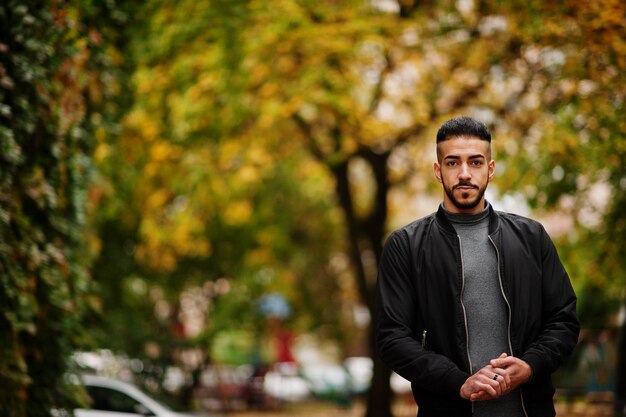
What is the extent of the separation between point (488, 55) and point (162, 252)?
10.0 m

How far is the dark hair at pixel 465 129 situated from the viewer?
3.79 metres

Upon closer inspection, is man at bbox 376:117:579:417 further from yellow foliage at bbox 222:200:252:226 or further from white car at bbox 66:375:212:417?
yellow foliage at bbox 222:200:252:226

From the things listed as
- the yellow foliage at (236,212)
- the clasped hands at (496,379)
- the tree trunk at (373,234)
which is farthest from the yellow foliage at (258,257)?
the clasped hands at (496,379)

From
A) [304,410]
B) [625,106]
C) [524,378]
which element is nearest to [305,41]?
[625,106]

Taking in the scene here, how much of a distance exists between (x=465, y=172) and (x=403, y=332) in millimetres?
599

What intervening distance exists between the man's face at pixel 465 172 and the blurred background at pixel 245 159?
3.82 meters

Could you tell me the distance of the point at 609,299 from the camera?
83.5 feet

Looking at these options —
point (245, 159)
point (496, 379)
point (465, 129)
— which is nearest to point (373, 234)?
point (245, 159)

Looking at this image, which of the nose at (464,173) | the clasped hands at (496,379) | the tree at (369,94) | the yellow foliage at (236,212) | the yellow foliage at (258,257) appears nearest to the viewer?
the clasped hands at (496,379)

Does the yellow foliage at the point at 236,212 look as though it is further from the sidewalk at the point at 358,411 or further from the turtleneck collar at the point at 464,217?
the turtleneck collar at the point at 464,217

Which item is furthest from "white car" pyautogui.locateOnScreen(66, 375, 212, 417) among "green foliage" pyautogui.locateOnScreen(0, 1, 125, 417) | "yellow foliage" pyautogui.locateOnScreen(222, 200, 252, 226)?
"yellow foliage" pyautogui.locateOnScreen(222, 200, 252, 226)

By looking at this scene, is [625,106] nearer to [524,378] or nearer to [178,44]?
[178,44]

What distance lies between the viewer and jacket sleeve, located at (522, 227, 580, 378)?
3.61 metres

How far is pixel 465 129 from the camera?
3.79 metres
